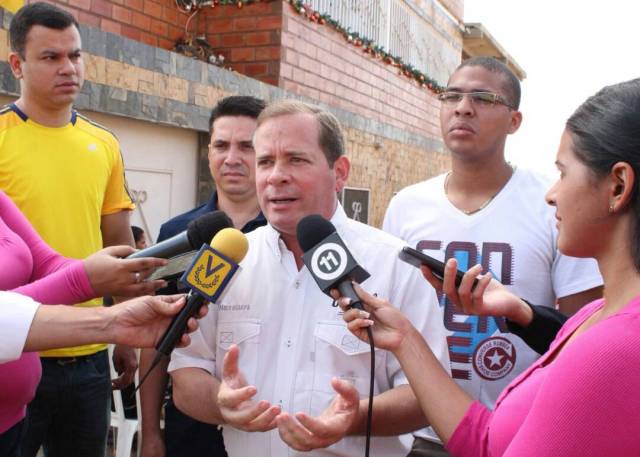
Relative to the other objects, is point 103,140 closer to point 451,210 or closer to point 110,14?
point 451,210

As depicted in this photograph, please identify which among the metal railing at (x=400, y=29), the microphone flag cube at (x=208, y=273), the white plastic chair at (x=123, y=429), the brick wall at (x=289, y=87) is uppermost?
the metal railing at (x=400, y=29)

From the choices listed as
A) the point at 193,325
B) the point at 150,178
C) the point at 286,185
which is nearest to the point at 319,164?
the point at 286,185

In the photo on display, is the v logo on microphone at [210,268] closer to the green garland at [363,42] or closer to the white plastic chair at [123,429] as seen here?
the white plastic chair at [123,429]

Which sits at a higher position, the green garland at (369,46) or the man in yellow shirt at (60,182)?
the green garland at (369,46)

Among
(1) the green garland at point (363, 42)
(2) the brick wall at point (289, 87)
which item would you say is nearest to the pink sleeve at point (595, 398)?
(2) the brick wall at point (289, 87)

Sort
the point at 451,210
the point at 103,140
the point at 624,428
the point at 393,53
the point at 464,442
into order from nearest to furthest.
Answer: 1. the point at 624,428
2. the point at 464,442
3. the point at 451,210
4. the point at 103,140
5. the point at 393,53

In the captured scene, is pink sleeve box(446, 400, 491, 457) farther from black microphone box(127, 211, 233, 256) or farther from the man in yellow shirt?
the man in yellow shirt

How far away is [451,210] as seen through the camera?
8.59 feet

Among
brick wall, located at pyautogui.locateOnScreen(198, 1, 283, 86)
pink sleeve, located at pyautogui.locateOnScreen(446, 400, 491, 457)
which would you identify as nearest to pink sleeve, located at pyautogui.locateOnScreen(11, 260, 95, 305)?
pink sleeve, located at pyautogui.locateOnScreen(446, 400, 491, 457)

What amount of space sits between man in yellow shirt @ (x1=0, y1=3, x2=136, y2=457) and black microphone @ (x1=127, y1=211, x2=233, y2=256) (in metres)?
1.14

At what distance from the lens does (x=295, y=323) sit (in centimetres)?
193

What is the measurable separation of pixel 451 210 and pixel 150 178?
119 inches

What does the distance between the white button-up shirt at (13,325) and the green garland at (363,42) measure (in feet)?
16.6

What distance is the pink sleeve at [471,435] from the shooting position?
157 cm
